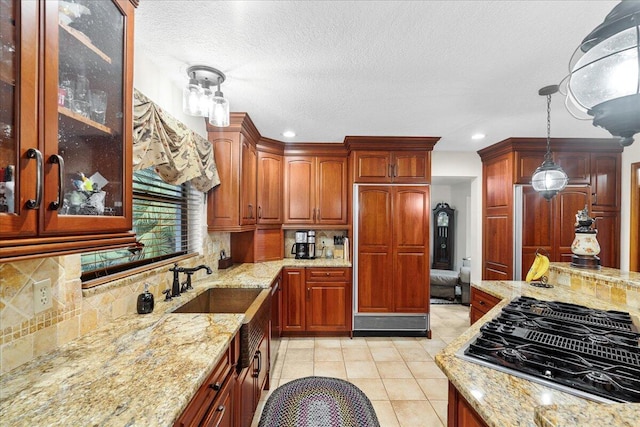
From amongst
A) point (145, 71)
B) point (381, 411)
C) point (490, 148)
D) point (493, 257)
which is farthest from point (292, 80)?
point (493, 257)

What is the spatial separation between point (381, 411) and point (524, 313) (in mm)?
1281

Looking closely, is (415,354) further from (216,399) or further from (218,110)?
(218,110)

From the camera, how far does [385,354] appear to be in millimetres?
3131

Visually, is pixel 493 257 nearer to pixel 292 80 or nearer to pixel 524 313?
pixel 524 313

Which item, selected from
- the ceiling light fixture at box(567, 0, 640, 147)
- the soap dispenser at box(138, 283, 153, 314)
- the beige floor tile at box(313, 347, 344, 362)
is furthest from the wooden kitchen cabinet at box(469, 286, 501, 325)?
the soap dispenser at box(138, 283, 153, 314)

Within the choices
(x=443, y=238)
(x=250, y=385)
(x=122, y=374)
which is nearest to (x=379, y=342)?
(x=250, y=385)

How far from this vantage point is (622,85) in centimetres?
99

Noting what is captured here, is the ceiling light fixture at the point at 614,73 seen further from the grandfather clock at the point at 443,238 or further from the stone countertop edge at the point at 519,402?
the grandfather clock at the point at 443,238

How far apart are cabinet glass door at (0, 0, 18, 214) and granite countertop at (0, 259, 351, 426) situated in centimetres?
60

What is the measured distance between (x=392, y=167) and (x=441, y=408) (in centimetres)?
249

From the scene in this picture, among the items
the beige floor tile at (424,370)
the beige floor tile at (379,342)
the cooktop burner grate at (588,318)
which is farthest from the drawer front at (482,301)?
the beige floor tile at (379,342)

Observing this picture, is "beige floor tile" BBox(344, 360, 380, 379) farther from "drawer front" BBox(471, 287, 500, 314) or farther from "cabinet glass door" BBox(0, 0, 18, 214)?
"cabinet glass door" BBox(0, 0, 18, 214)

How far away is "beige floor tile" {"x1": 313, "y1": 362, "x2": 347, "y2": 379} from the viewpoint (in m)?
2.68

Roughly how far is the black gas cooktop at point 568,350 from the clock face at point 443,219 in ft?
16.5
